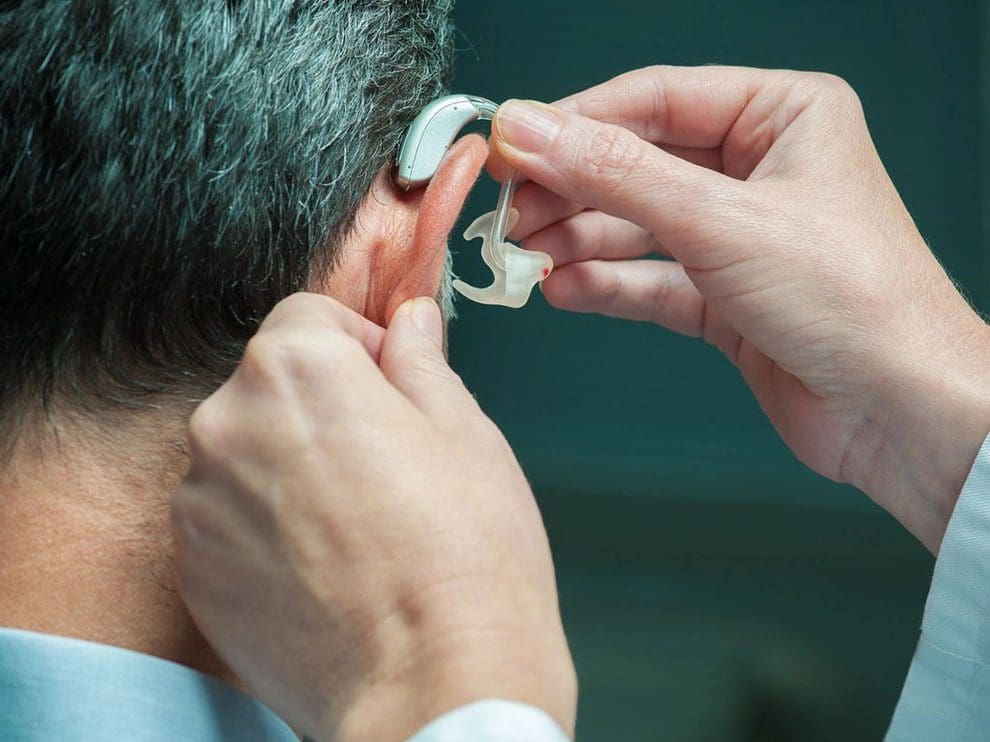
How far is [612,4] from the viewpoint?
5.41 feet

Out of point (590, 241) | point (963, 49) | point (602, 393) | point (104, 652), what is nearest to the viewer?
point (104, 652)

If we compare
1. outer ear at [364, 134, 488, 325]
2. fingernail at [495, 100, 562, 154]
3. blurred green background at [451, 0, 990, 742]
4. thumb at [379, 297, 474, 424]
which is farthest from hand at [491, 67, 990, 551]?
blurred green background at [451, 0, 990, 742]

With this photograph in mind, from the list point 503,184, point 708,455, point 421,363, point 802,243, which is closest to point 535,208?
point 503,184

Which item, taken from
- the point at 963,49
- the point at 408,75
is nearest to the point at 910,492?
the point at 408,75

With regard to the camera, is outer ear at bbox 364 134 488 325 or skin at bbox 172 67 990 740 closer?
skin at bbox 172 67 990 740

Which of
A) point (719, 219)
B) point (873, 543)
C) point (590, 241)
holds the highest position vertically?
point (719, 219)

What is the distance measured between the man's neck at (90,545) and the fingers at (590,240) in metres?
0.48

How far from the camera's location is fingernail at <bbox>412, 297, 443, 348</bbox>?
68 centimetres

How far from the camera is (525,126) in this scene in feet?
2.75

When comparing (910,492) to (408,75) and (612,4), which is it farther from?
(612,4)

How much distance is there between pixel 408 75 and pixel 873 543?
119 cm

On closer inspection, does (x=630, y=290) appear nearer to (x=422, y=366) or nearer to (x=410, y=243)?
(x=410, y=243)

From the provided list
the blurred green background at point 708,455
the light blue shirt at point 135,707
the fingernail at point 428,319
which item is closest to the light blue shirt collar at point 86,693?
the light blue shirt at point 135,707

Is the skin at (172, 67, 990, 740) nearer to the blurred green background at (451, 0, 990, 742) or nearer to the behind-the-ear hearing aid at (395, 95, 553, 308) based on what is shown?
the behind-the-ear hearing aid at (395, 95, 553, 308)
